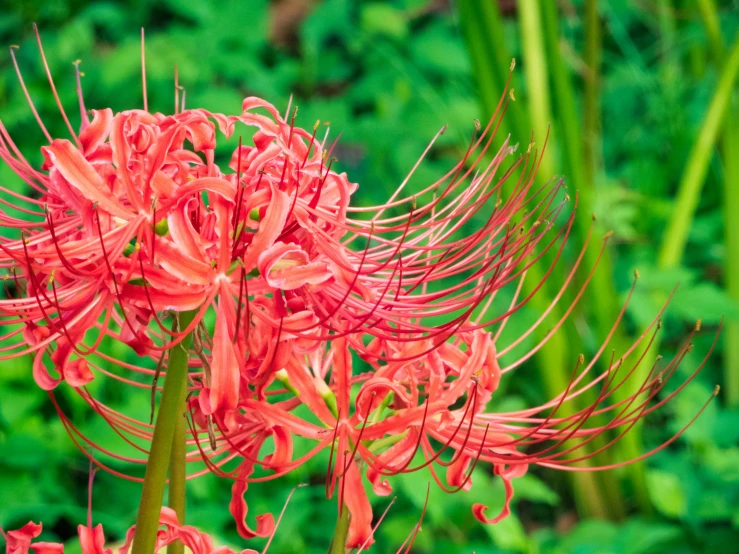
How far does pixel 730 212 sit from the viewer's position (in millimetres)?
1954

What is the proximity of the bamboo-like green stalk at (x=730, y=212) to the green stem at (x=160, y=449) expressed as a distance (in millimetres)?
1684

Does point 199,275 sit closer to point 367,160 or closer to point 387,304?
point 387,304

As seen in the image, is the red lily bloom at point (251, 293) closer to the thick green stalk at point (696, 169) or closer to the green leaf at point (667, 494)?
the green leaf at point (667, 494)

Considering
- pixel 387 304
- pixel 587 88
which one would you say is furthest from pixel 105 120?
pixel 587 88

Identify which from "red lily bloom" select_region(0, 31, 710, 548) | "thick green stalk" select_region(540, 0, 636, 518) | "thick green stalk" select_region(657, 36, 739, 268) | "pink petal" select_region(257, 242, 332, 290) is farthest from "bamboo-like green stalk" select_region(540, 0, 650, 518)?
"pink petal" select_region(257, 242, 332, 290)

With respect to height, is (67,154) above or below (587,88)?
below

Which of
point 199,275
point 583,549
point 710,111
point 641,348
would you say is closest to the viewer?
point 199,275

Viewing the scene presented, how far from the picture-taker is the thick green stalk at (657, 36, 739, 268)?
5.92ft

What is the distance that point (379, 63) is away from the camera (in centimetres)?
236

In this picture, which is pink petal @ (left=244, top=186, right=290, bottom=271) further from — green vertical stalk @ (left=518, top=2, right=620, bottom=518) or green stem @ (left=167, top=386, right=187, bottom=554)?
green vertical stalk @ (left=518, top=2, right=620, bottom=518)

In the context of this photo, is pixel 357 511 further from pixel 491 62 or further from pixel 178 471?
pixel 491 62

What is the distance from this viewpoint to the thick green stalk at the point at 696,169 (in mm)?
1804

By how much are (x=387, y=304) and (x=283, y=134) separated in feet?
0.49

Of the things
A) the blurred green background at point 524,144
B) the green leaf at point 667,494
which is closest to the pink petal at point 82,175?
the blurred green background at point 524,144
